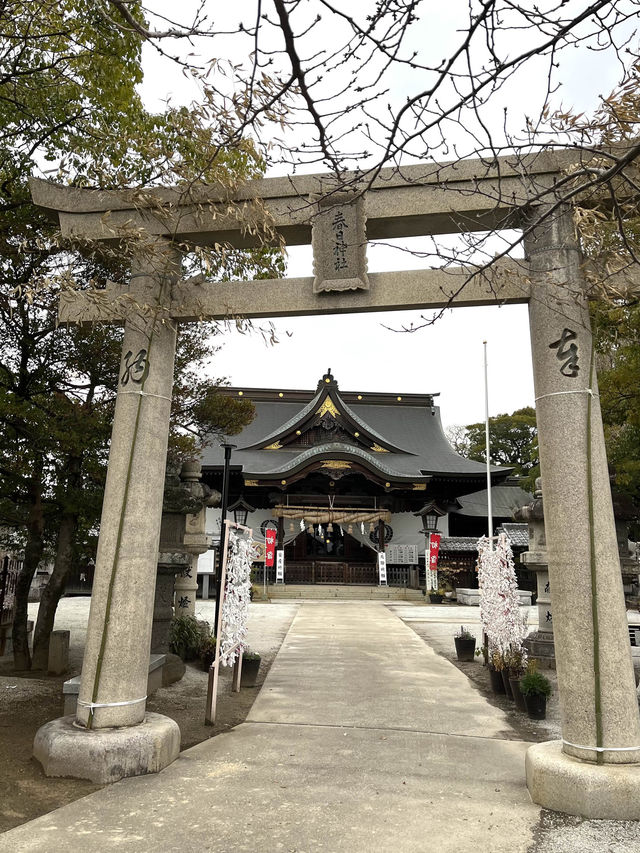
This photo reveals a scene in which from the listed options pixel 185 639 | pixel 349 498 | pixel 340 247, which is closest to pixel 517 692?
pixel 185 639

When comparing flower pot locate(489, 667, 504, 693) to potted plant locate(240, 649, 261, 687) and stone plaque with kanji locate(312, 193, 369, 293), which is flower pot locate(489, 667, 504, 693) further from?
stone plaque with kanji locate(312, 193, 369, 293)

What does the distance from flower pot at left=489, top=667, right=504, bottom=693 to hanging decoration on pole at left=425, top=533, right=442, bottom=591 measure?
49.1 ft

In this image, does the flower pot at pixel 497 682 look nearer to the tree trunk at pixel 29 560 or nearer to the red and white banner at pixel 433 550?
the tree trunk at pixel 29 560

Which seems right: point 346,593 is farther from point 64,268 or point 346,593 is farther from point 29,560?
point 64,268

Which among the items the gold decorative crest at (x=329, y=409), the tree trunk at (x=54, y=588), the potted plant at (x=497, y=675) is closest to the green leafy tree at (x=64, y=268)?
the tree trunk at (x=54, y=588)

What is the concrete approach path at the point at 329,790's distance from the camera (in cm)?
318

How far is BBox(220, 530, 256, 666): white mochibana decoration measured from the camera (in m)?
6.25

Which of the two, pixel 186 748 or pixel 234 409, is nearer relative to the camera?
pixel 186 748

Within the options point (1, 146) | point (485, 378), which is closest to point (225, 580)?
point (1, 146)

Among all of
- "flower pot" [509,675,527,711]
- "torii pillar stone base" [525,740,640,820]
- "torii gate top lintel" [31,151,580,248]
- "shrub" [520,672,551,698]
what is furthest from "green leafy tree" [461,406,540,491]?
"torii pillar stone base" [525,740,640,820]

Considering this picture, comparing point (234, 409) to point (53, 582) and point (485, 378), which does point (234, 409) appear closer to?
point (53, 582)

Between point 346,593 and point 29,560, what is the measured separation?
17.2 metres

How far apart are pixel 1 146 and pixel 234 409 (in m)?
4.45

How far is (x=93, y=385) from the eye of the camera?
804 centimetres
